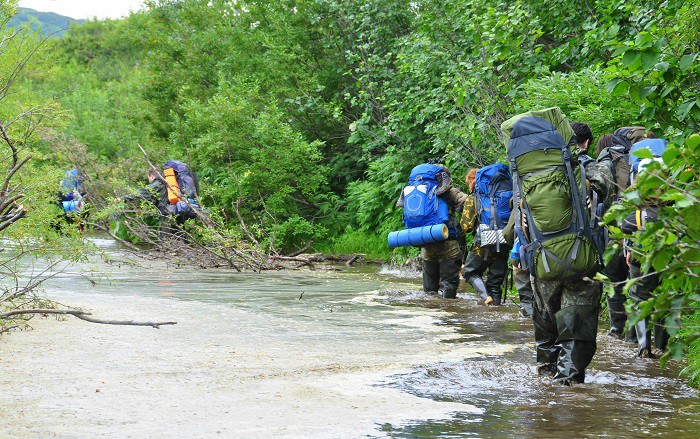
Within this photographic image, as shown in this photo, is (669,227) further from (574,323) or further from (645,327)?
(645,327)

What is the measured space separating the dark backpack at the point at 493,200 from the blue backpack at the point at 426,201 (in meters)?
0.72

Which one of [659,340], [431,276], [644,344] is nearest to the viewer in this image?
[644,344]

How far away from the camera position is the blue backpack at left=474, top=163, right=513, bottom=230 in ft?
38.0

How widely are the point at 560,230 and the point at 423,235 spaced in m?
5.72

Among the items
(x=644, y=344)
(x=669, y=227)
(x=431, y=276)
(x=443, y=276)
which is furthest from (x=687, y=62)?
(x=431, y=276)

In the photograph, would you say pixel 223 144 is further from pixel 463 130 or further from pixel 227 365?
pixel 227 365

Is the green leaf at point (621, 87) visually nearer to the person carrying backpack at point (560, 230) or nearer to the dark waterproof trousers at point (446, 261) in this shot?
the person carrying backpack at point (560, 230)

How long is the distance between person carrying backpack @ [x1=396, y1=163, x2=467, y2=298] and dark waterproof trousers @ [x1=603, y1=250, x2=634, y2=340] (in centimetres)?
372

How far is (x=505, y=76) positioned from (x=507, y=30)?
5.23 ft

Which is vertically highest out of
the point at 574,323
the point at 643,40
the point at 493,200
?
the point at 643,40

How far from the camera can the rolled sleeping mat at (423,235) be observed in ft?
40.7

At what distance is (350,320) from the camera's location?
1049cm

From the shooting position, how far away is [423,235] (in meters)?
12.5

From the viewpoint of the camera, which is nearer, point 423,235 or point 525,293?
point 525,293
